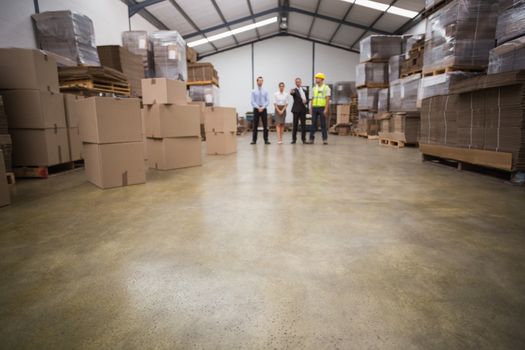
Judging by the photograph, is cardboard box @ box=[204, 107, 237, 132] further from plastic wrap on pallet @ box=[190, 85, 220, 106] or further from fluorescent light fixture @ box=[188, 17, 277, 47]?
fluorescent light fixture @ box=[188, 17, 277, 47]

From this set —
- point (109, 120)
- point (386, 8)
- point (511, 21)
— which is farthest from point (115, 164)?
point (386, 8)

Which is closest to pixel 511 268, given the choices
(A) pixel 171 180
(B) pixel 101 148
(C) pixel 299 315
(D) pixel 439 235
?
(D) pixel 439 235

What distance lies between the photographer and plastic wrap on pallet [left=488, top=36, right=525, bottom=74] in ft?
11.8

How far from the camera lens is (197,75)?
10500 millimetres

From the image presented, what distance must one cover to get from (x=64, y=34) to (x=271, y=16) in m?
11.5

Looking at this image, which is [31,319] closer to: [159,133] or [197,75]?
[159,133]

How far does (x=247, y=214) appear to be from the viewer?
228cm

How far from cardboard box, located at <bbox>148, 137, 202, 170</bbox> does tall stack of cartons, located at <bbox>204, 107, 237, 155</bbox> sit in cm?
167

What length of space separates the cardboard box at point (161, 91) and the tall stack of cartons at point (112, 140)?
86cm

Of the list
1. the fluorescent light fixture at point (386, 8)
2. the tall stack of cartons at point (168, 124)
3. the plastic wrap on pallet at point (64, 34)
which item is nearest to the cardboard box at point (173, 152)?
the tall stack of cartons at point (168, 124)

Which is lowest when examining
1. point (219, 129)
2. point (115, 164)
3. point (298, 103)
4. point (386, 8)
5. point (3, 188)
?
point (3, 188)

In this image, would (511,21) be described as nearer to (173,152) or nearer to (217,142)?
(173,152)

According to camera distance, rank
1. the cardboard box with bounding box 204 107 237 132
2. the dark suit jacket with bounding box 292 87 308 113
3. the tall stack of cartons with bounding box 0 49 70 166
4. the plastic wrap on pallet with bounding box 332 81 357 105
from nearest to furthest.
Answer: the tall stack of cartons with bounding box 0 49 70 166 → the cardboard box with bounding box 204 107 237 132 → the dark suit jacket with bounding box 292 87 308 113 → the plastic wrap on pallet with bounding box 332 81 357 105

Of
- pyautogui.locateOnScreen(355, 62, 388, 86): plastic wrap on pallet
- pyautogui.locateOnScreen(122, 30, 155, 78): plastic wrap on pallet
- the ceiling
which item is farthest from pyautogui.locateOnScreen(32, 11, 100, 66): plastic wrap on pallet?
pyautogui.locateOnScreen(355, 62, 388, 86): plastic wrap on pallet
